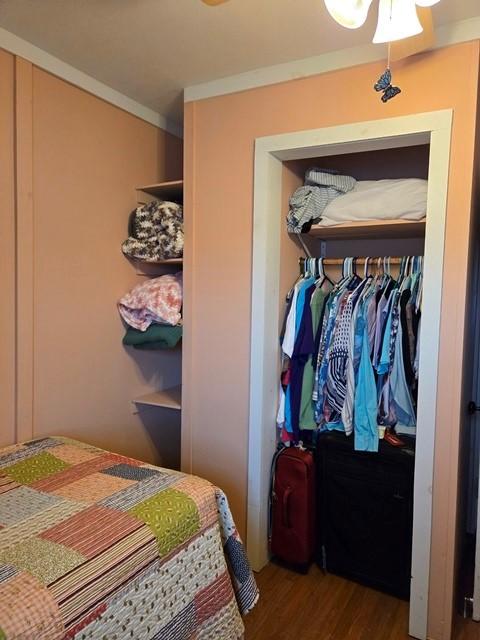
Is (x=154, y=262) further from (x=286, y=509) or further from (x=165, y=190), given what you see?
(x=286, y=509)

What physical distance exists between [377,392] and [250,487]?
814mm

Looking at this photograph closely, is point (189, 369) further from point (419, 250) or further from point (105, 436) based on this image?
point (419, 250)

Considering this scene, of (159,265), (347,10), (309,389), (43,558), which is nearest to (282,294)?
(309,389)

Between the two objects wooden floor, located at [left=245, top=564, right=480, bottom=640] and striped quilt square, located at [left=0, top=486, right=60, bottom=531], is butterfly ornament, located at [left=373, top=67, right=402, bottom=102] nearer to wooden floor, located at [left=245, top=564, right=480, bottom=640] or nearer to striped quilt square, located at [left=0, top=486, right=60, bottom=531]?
striped quilt square, located at [left=0, top=486, right=60, bottom=531]

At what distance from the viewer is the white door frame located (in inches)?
72.4

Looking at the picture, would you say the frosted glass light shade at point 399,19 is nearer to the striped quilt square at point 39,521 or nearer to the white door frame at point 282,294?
the white door frame at point 282,294

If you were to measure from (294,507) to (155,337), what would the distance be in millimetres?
1165

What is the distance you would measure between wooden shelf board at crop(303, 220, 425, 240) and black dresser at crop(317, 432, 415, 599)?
1.04m

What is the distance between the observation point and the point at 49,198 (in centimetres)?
219

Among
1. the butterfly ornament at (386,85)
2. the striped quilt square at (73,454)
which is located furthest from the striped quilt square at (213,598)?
the butterfly ornament at (386,85)

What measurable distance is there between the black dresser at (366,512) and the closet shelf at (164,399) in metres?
0.86

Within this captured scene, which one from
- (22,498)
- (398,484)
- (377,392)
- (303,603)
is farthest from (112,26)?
(303,603)

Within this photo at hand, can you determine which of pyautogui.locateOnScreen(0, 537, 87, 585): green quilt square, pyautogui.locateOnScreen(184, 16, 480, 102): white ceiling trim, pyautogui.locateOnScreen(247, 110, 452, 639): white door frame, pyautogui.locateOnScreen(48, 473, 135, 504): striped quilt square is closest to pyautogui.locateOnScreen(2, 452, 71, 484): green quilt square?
pyautogui.locateOnScreen(48, 473, 135, 504): striped quilt square

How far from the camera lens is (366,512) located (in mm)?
2234
